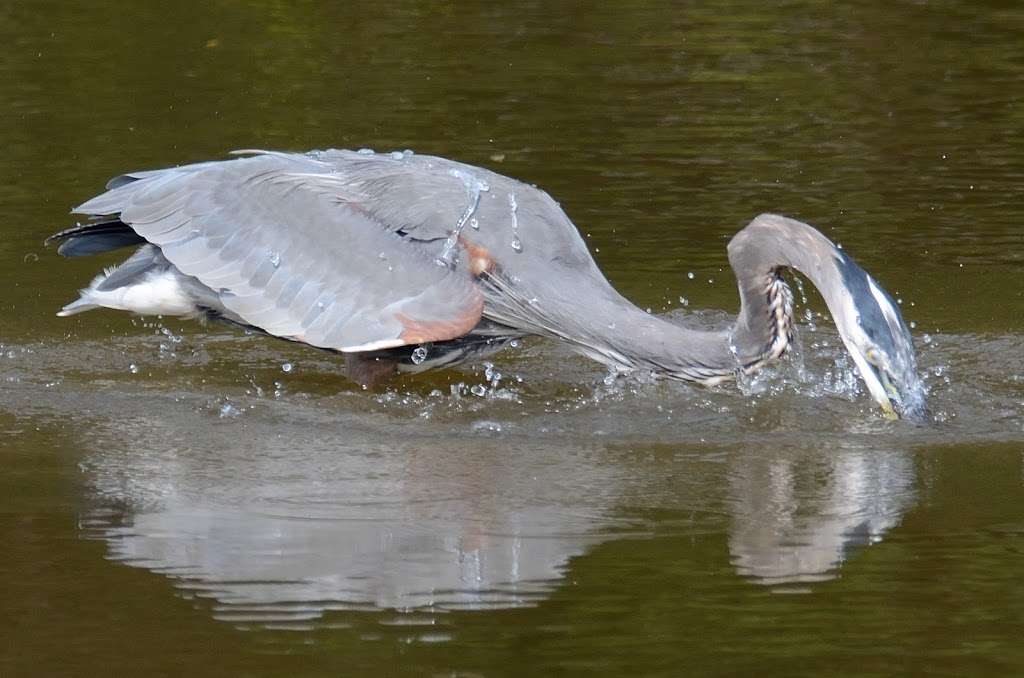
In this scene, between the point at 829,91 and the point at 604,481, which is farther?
the point at 829,91

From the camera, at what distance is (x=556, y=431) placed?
6.39m

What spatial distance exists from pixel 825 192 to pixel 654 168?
1.06 m

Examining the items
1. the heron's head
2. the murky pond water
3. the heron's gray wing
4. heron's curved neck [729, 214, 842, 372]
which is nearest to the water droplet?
the murky pond water

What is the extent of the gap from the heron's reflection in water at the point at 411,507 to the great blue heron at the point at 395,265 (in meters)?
0.46

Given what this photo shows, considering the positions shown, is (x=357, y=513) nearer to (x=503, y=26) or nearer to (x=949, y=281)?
(x=949, y=281)

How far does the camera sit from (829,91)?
12328 mm

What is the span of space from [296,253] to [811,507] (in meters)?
2.53

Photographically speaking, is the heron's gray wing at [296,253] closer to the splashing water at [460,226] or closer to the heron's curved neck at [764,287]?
the splashing water at [460,226]

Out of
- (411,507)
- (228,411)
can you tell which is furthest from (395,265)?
(411,507)

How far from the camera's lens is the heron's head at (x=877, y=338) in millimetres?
5688

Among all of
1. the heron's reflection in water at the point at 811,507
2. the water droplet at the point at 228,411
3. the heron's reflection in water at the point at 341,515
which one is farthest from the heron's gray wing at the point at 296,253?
the heron's reflection in water at the point at 811,507

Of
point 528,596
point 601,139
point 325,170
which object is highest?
point 601,139

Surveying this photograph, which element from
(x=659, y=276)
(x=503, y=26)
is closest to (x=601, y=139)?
(x=659, y=276)

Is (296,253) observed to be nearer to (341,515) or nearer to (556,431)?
(556,431)
